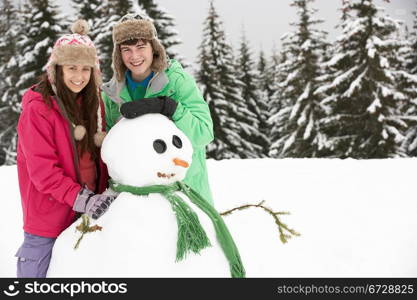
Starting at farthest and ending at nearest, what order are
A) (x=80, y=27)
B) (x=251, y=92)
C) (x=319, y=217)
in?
(x=251, y=92) → (x=319, y=217) → (x=80, y=27)

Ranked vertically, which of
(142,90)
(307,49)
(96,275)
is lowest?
(96,275)

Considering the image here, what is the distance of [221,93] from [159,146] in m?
17.7

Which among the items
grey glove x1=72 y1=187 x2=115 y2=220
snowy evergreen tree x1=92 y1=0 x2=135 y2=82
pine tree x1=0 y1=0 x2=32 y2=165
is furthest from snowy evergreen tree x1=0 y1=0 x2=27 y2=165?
grey glove x1=72 y1=187 x2=115 y2=220

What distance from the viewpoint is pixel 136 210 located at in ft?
6.92

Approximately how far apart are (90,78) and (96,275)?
3.58 ft

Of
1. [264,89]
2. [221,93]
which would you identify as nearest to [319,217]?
[221,93]

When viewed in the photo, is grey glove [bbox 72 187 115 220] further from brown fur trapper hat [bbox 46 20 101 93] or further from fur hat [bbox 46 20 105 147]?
brown fur trapper hat [bbox 46 20 101 93]

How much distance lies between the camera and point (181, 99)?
8.55 ft

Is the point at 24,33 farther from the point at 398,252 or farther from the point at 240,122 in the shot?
the point at 398,252

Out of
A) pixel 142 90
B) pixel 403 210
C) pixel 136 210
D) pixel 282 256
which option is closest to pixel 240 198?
pixel 282 256

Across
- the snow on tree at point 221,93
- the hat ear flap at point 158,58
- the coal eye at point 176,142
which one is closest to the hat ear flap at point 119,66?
the hat ear flap at point 158,58

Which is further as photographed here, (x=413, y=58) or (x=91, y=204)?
(x=413, y=58)

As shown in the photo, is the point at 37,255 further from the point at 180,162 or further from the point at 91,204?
the point at 180,162

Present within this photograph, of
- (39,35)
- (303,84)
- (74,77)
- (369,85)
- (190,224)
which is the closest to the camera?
(190,224)
